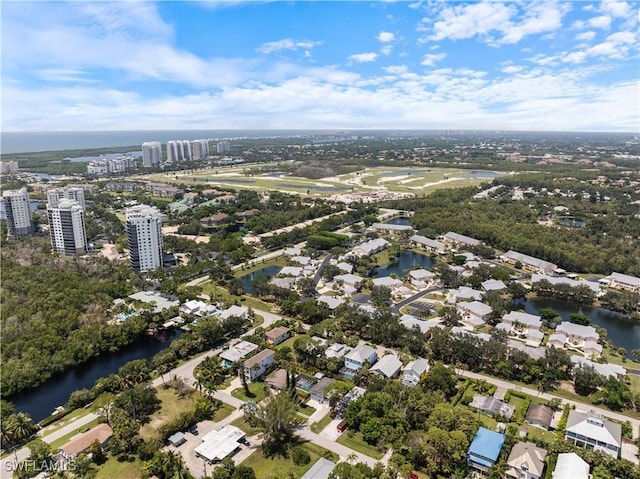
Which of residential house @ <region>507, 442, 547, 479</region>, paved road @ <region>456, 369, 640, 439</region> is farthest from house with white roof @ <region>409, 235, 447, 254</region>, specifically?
residential house @ <region>507, 442, 547, 479</region>

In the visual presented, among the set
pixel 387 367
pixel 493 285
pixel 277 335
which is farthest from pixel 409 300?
pixel 277 335

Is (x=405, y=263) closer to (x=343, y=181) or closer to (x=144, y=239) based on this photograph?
(x=144, y=239)

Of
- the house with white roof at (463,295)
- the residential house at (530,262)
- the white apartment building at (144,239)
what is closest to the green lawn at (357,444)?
the house with white roof at (463,295)

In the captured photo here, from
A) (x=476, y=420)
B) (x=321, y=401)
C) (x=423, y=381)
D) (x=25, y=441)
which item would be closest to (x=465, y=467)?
(x=476, y=420)

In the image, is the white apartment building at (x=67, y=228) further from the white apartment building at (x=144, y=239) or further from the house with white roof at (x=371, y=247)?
the house with white roof at (x=371, y=247)

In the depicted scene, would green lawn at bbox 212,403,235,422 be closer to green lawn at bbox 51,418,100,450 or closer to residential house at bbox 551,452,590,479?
green lawn at bbox 51,418,100,450
